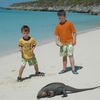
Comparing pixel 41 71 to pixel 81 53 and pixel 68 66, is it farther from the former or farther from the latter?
pixel 81 53

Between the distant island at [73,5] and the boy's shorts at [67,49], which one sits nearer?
the boy's shorts at [67,49]

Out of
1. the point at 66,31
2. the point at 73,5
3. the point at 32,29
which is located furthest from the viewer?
the point at 73,5

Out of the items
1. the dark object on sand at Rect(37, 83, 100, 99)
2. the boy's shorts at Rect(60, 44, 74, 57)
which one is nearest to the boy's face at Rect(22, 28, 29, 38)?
the boy's shorts at Rect(60, 44, 74, 57)

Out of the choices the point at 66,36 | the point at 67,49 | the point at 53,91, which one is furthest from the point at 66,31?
the point at 53,91

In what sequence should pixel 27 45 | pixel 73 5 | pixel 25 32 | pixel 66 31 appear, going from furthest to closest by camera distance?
pixel 73 5 < pixel 66 31 < pixel 27 45 < pixel 25 32

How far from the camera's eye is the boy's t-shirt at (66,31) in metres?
8.13

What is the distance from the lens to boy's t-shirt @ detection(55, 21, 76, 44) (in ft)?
26.7

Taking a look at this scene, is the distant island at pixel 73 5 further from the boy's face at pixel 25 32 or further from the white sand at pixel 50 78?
the boy's face at pixel 25 32

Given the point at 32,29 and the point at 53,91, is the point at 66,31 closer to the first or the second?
the point at 53,91

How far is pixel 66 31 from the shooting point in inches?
321

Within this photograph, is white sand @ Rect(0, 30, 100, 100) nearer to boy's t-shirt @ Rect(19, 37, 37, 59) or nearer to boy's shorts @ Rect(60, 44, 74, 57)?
boy's shorts @ Rect(60, 44, 74, 57)

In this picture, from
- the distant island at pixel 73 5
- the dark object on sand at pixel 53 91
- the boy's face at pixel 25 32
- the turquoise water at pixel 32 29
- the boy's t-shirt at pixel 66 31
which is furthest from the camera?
the distant island at pixel 73 5

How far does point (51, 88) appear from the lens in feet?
21.6

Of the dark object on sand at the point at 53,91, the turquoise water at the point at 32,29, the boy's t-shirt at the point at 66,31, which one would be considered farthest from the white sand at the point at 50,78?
the turquoise water at the point at 32,29
